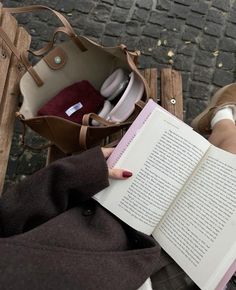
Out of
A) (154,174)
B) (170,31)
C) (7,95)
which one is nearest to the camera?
(154,174)

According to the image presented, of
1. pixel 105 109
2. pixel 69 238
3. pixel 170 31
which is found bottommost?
pixel 69 238

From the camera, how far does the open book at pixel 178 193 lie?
4.22 ft

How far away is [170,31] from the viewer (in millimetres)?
2531

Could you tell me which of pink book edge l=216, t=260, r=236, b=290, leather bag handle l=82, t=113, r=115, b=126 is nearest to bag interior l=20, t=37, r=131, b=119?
leather bag handle l=82, t=113, r=115, b=126

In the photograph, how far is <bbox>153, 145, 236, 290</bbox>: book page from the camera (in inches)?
49.3

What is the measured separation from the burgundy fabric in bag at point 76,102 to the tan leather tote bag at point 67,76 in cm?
4

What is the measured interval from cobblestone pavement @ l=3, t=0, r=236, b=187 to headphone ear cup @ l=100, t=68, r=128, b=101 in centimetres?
69

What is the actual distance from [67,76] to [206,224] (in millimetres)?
869

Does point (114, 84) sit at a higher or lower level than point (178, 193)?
higher

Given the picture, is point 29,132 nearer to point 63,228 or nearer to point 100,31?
point 100,31

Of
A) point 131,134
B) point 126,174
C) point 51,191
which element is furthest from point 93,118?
point 51,191

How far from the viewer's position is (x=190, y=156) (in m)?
1.40

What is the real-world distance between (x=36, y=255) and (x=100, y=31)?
175cm

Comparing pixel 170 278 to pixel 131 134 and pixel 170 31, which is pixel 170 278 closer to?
pixel 131 134
